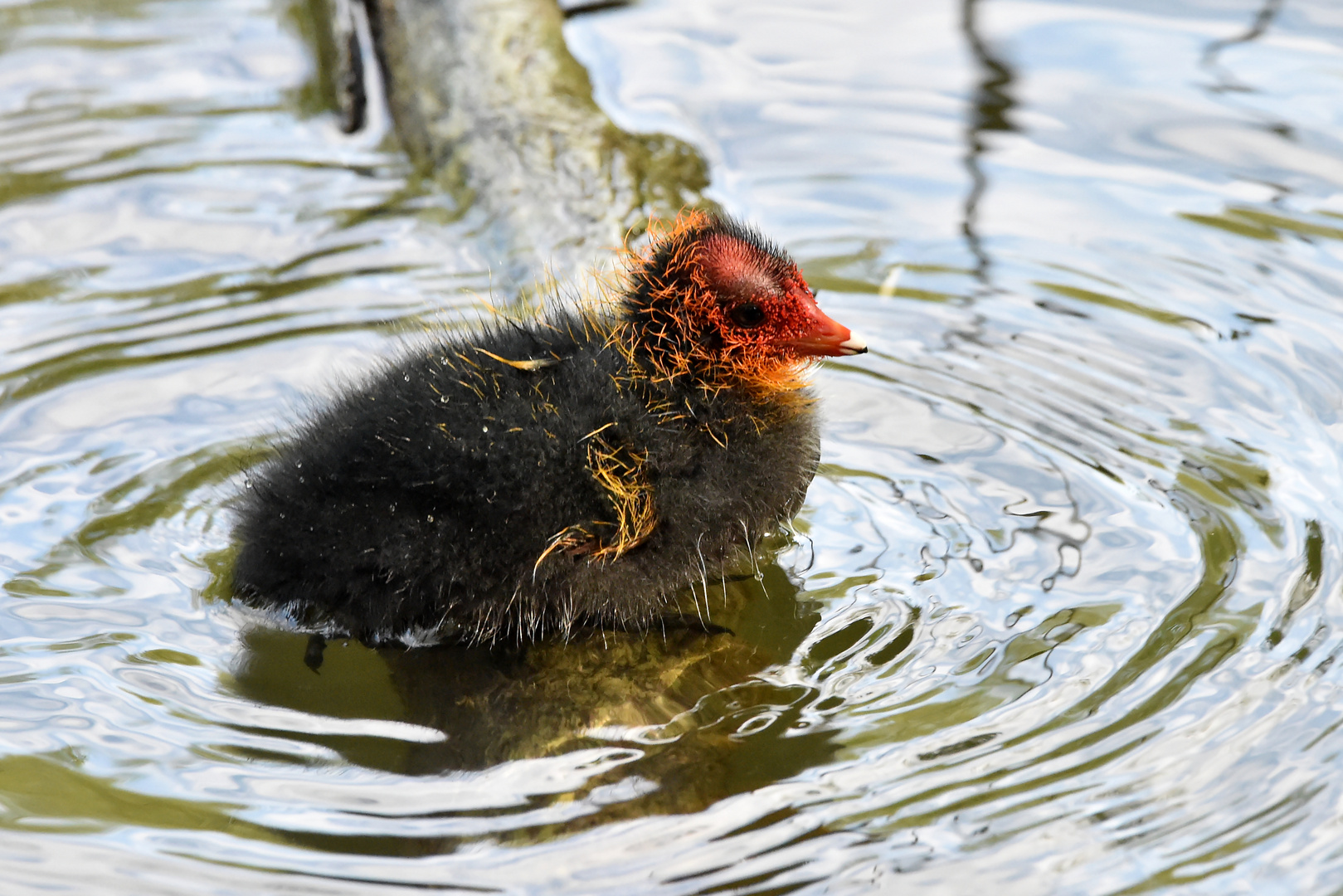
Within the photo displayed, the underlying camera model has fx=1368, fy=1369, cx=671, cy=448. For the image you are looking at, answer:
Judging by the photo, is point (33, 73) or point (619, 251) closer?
point (619, 251)

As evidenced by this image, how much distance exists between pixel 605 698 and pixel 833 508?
1.03 m

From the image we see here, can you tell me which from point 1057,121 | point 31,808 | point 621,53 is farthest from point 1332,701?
point 621,53

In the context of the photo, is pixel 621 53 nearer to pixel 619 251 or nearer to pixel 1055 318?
pixel 1055 318

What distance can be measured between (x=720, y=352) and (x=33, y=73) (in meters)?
5.40

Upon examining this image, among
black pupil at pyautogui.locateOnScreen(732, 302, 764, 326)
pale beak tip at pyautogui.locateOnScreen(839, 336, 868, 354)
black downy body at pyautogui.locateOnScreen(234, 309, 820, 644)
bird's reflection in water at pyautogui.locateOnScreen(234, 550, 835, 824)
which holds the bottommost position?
bird's reflection in water at pyautogui.locateOnScreen(234, 550, 835, 824)

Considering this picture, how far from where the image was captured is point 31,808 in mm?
3113

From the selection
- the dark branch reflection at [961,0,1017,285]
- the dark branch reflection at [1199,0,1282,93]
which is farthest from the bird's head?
the dark branch reflection at [1199,0,1282,93]

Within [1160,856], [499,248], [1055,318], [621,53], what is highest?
[621,53]

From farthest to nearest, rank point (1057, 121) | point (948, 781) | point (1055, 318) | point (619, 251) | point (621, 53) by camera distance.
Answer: point (621, 53) → point (1057, 121) → point (1055, 318) → point (619, 251) → point (948, 781)

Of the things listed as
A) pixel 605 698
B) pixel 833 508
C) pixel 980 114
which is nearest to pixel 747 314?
pixel 833 508

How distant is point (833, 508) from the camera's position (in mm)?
4105

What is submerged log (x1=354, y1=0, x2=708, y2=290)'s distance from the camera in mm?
5148

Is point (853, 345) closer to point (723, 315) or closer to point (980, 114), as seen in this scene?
point (723, 315)

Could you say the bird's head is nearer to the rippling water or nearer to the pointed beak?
the pointed beak
